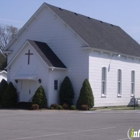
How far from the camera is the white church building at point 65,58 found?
35.8 metres

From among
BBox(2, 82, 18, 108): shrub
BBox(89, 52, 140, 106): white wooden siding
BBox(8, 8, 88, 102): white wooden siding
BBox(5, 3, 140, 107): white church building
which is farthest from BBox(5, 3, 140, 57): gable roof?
BBox(2, 82, 18, 108): shrub

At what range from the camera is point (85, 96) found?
3500cm

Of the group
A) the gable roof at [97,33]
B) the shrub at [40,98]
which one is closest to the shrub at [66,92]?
the shrub at [40,98]

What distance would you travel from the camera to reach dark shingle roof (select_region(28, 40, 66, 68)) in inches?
1400

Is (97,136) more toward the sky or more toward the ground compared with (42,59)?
more toward the ground

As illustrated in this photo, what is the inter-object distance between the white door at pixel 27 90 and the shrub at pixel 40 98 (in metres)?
2.05

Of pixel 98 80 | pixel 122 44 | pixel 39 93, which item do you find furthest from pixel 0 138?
pixel 122 44

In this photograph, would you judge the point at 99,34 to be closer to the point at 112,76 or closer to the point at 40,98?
the point at 112,76

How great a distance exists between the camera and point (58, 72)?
3619 cm

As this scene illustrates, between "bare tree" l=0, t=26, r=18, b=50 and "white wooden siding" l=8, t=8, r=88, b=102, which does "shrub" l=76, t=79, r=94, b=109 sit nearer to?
"white wooden siding" l=8, t=8, r=88, b=102

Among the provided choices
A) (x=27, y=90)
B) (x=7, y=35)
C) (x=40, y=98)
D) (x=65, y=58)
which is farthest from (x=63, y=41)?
(x=7, y=35)

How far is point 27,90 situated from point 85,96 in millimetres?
5620

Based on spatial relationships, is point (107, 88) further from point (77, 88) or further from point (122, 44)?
point (122, 44)

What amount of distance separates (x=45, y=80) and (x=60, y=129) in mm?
17287
